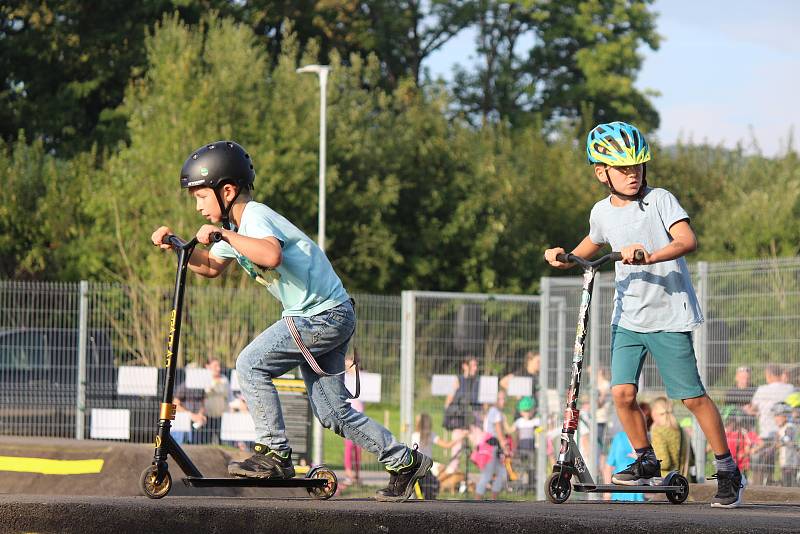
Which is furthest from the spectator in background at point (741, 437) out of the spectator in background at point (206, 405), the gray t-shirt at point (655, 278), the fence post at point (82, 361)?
the fence post at point (82, 361)

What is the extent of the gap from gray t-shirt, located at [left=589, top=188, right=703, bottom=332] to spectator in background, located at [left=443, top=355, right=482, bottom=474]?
31.0 feet

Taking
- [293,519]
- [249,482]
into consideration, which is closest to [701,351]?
[249,482]

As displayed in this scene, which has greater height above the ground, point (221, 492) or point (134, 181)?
point (134, 181)

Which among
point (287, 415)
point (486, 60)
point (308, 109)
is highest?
point (486, 60)

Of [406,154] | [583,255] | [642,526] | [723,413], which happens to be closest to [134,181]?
[406,154]

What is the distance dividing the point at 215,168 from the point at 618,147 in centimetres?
218

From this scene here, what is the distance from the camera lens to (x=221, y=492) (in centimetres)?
959

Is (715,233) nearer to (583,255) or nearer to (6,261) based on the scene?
(6,261)

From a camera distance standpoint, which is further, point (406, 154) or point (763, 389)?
point (406, 154)

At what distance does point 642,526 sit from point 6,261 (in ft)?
106

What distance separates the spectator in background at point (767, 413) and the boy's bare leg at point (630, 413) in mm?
4979

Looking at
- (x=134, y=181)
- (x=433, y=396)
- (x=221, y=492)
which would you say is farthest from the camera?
(x=134, y=181)

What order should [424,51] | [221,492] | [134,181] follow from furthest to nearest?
1. [424,51]
2. [134,181]
3. [221,492]

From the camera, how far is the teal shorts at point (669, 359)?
6922 millimetres
